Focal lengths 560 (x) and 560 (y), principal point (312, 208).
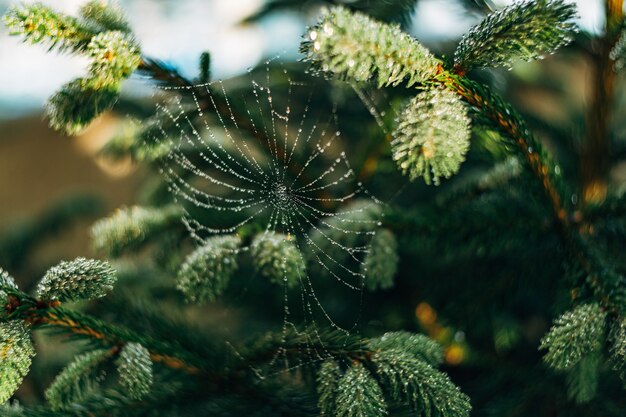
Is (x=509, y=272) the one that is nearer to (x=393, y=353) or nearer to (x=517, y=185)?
(x=517, y=185)

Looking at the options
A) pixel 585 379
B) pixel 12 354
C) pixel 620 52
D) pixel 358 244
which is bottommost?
pixel 12 354

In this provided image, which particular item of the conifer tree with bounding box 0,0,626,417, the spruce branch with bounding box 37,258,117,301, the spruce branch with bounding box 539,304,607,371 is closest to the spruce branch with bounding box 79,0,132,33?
the conifer tree with bounding box 0,0,626,417

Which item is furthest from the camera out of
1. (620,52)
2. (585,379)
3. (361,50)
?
(620,52)

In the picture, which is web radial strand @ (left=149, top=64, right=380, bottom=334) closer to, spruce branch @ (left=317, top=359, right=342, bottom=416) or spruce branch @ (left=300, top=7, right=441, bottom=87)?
spruce branch @ (left=317, top=359, right=342, bottom=416)

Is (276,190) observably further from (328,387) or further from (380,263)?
(328,387)

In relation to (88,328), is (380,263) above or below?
above

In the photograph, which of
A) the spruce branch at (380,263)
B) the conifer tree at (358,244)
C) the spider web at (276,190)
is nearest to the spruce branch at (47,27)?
the conifer tree at (358,244)

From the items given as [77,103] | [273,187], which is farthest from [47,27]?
[273,187]
